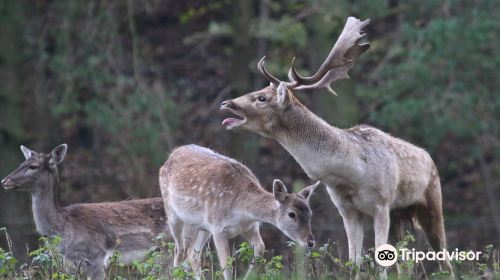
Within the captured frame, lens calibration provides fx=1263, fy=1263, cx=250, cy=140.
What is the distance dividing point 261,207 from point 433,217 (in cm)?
167

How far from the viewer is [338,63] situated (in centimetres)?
1183

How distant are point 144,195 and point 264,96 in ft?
36.0

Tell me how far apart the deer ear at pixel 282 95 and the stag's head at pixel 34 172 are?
11.0 ft

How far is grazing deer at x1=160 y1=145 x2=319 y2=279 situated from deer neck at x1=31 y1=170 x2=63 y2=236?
128 centimetres

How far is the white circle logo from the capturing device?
10.5m

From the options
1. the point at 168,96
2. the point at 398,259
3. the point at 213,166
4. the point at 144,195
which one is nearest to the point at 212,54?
the point at 168,96

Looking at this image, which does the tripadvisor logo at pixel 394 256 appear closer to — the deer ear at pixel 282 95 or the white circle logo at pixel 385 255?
the white circle logo at pixel 385 255

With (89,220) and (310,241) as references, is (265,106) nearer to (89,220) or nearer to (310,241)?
(310,241)

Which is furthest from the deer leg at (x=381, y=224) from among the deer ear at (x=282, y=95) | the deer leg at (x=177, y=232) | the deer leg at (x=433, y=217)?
the deer leg at (x=177, y=232)

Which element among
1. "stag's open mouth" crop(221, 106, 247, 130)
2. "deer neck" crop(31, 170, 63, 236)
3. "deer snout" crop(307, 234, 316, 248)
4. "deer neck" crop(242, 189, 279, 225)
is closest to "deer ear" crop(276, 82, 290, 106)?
"stag's open mouth" crop(221, 106, 247, 130)

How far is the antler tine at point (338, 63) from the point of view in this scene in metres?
11.7

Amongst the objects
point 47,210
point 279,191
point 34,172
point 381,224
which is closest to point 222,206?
point 279,191

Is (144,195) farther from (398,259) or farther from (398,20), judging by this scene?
(398,259)

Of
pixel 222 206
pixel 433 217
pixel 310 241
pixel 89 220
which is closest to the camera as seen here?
pixel 310 241
